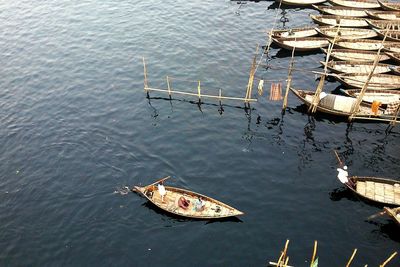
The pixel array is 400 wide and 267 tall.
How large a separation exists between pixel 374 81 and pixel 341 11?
2391 cm

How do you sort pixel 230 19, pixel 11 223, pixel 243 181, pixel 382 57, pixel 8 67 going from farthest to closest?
pixel 230 19
pixel 8 67
pixel 382 57
pixel 243 181
pixel 11 223

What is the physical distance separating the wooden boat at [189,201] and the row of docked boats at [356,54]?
1999 centimetres

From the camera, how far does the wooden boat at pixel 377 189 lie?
3675 cm

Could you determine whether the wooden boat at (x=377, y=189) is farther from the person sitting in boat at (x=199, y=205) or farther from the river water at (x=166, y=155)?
the person sitting in boat at (x=199, y=205)

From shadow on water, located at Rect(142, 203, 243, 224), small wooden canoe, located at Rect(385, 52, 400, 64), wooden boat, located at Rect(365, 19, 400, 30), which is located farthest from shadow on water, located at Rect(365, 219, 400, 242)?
wooden boat, located at Rect(365, 19, 400, 30)

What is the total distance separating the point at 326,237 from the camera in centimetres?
3488

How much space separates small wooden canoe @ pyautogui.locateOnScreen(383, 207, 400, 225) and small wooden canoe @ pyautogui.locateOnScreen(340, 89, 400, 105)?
60.6ft

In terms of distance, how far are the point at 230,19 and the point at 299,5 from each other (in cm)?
1567

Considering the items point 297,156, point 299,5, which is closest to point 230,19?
point 299,5

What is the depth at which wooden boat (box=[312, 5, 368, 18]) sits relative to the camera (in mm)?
69250

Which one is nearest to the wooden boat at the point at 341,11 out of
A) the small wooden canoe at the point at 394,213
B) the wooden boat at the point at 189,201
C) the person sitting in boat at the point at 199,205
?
the small wooden canoe at the point at 394,213

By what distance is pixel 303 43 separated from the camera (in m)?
62.5

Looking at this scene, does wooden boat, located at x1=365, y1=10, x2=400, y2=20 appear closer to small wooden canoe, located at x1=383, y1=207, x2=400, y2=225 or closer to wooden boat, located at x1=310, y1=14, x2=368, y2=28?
wooden boat, located at x1=310, y1=14, x2=368, y2=28

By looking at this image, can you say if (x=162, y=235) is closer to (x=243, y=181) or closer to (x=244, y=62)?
(x=243, y=181)
